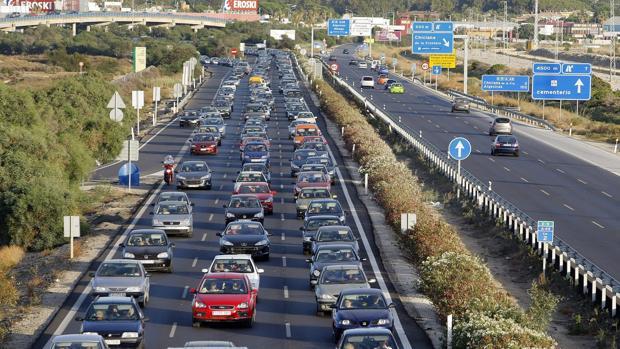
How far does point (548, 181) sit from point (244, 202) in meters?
19.0

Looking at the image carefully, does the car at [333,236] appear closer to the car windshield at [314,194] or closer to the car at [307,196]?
the car at [307,196]

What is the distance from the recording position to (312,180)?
50.9 meters

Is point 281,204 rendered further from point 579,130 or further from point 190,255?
point 579,130

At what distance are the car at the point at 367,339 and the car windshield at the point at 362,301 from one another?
12.5 feet

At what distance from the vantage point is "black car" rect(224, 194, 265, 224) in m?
43.4

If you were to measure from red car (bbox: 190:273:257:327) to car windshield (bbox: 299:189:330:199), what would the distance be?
1788 cm

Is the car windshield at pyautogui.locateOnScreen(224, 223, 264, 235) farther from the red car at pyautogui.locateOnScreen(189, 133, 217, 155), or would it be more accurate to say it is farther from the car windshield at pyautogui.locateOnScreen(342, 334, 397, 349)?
the red car at pyautogui.locateOnScreen(189, 133, 217, 155)

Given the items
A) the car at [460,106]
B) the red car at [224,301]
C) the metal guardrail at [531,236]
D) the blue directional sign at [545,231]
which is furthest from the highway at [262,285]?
the car at [460,106]

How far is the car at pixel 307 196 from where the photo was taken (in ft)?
152

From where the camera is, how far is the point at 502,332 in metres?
21.4

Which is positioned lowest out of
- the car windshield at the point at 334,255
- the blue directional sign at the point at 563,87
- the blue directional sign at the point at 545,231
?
the car windshield at the point at 334,255

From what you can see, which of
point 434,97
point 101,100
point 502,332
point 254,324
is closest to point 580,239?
point 254,324

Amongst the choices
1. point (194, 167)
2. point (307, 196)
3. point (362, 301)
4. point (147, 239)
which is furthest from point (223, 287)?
point (194, 167)

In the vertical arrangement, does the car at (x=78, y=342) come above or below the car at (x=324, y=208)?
above
